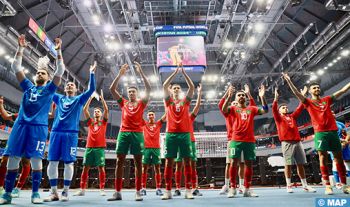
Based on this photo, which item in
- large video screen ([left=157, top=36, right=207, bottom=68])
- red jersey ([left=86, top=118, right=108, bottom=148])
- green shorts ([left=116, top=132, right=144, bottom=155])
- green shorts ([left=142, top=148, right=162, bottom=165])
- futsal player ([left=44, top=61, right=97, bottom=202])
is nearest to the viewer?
futsal player ([left=44, top=61, right=97, bottom=202])

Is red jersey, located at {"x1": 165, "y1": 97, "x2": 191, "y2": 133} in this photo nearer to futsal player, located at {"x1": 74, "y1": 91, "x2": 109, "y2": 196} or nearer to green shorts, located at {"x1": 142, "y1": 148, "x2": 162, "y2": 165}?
futsal player, located at {"x1": 74, "y1": 91, "x2": 109, "y2": 196}

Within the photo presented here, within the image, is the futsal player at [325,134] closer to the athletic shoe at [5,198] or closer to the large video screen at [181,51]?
the athletic shoe at [5,198]

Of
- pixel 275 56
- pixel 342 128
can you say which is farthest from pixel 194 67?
pixel 275 56

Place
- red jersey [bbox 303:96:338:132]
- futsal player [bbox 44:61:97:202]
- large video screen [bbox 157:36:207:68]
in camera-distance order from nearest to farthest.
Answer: futsal player [bbox 44:61:97:202]
red jersey [bbox 303:96:338:132]
large video screen [bbox 157:36:207:68]

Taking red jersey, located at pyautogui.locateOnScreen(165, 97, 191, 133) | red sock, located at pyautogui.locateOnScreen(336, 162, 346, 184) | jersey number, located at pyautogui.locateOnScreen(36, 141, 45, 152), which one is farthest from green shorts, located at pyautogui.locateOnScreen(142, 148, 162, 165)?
red sock, located at pyautogui.locateOnScreen(336, 162, 346, 184)

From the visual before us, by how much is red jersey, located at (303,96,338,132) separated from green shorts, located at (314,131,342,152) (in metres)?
0.10

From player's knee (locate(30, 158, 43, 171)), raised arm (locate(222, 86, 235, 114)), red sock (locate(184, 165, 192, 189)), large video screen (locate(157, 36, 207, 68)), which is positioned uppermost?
large video screen (locate(157, 36, 207, 68))

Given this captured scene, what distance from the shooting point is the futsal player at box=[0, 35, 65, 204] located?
3373 mm

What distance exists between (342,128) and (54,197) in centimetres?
710


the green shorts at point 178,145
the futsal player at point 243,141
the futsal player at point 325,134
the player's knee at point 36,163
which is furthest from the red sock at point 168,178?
the futsal player at point 325,134

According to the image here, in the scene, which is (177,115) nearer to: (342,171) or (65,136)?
(65,136)

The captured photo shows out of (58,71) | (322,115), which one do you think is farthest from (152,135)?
(322,115)

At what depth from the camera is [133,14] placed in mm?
12000

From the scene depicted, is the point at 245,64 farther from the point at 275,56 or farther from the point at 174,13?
the point at 174,13
